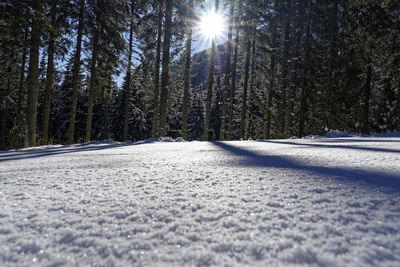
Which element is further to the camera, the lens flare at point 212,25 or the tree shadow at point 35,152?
the lens flare at point 212,25

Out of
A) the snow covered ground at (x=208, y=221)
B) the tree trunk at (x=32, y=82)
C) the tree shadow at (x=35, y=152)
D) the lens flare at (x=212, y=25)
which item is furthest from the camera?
the lens flare at (x=212, y=25)

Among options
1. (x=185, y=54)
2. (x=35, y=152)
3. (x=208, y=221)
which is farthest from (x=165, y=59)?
(x=208, y=221)

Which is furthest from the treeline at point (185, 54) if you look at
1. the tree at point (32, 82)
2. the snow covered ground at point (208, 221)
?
the snow covered ground at point (208, 221)

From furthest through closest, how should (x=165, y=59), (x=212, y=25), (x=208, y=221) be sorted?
(x=212, y=25)
(x=165, y=59)
(x=208, y=221)

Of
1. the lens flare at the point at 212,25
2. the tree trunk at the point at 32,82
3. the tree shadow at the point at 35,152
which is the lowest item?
the tree shadow at the point at 35,152

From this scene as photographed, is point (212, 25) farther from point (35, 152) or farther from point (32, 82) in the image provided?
point (35, 152)

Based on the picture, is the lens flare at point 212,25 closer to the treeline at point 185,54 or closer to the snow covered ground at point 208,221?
the treeline at point 185,54

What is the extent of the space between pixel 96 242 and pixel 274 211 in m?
0.54

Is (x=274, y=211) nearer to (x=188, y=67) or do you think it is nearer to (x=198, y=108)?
(x=188, y=67)

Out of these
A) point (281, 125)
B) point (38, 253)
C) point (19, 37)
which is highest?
point (19, 37)

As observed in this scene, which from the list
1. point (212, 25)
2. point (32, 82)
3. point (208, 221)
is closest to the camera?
point (208, 221)

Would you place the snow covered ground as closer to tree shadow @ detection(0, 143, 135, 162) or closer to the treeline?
tree shadow @ detection(0, 143, 135, 162)

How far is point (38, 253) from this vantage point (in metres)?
0.52

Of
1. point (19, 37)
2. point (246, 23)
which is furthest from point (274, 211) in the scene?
point (246, 23)
